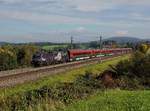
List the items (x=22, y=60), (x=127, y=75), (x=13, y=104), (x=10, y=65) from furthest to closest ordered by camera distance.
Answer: (x=22, y=60) → (x=10, y=65) → (x=127, y=75) → (x=13, y=104)

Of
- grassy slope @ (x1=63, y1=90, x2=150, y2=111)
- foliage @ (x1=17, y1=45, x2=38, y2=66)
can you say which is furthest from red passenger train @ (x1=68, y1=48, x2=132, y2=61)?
grassy slope @ (x1=63, y1=90, x2=150, y2=111)

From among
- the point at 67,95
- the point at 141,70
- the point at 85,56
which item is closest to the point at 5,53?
the point at 85,56

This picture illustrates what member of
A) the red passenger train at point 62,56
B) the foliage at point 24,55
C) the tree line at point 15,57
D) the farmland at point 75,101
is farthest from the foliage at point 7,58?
the farmland at point 75,101

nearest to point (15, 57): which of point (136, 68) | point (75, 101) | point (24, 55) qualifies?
point (24, 55)

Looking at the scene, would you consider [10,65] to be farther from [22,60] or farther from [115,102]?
[115,102]

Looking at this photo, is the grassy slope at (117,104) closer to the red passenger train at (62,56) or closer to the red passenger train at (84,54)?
the red passenger train at (62,56)

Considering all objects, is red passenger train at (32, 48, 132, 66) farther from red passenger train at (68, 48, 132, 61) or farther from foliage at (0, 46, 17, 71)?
foliage at (0, 46, 17, 71)

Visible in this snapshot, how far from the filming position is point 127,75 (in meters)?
45.4

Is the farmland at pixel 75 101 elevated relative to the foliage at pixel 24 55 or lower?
elevated

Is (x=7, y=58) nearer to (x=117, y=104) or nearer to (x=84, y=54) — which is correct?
(x=84, y=54)

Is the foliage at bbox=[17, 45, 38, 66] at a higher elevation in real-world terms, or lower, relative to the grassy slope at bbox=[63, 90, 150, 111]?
lower

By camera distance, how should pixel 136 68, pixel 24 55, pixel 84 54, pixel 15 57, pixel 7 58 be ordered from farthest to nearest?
pixel 84 54 → pixel 24 55 → pixel 15 57 → pixel 7 58 → pixel 136 68

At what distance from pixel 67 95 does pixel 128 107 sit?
5.45 metres

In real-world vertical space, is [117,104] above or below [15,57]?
above
